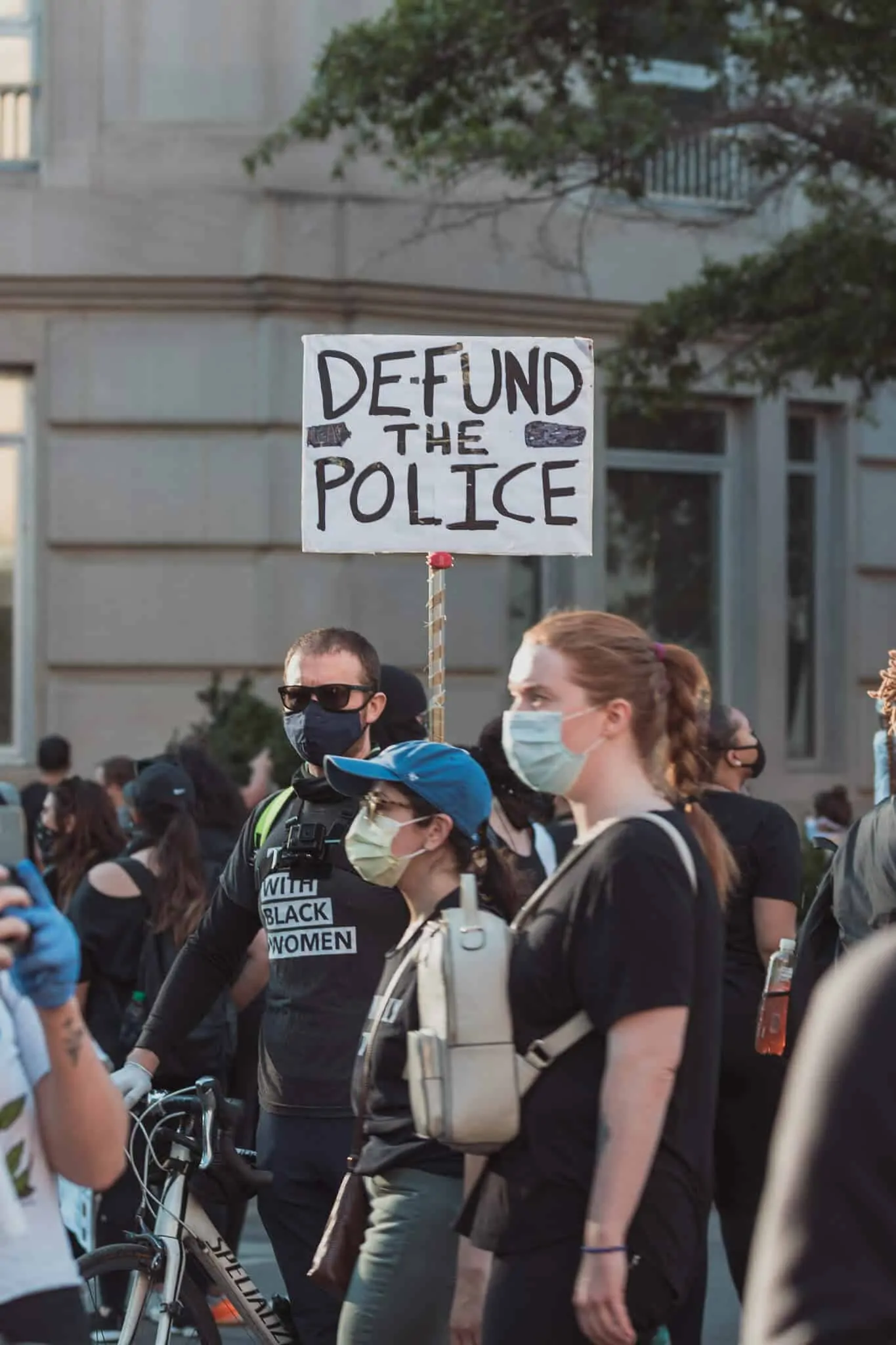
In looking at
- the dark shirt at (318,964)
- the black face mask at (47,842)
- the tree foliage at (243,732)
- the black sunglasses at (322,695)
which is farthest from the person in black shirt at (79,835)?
the tree foliage at (243,732)

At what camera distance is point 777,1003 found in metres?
5.87

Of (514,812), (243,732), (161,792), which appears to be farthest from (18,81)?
(514,812)

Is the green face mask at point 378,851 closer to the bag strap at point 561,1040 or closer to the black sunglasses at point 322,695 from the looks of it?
the bag strap at point 561,1040

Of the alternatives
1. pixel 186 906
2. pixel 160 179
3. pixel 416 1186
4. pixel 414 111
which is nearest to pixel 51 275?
pixel 160 179

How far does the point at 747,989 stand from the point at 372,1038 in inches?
90.4

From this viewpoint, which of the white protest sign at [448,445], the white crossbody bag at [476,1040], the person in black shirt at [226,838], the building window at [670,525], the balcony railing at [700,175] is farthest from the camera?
the building window at [670,525]

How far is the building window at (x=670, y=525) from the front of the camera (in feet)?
52.1

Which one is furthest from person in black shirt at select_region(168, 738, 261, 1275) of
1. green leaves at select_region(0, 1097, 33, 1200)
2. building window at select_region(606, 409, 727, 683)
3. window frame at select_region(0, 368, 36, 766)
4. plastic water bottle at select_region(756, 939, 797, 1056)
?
building window at select_region(606, 409, 727, 683)

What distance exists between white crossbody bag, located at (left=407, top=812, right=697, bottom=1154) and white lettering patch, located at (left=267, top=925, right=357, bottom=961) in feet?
4.54

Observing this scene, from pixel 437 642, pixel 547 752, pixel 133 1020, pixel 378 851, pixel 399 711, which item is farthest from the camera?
pixel 133 1020

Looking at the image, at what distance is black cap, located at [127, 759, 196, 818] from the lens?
7.47m

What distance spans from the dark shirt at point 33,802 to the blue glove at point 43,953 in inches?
336

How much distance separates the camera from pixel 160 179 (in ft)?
48.1

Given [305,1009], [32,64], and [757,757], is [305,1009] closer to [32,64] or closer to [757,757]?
[757,757]
